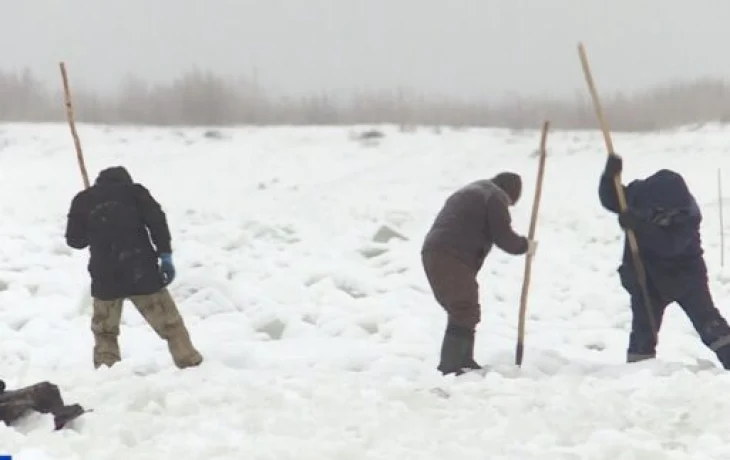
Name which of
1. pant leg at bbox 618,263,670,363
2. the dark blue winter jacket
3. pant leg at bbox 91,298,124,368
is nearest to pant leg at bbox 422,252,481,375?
pant leg at bbox 618,263,670,363

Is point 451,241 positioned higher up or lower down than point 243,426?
higher up

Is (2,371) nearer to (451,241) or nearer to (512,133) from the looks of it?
(451,241)

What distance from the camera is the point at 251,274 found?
10.4 metres

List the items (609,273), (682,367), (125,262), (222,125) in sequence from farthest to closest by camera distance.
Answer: (222,125) → (609,273) → (125,262) → (682,367)

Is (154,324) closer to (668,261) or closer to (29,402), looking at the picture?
(29,402)

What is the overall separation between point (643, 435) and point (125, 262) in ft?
11.6

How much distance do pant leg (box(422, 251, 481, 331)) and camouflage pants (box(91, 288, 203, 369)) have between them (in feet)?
5.70

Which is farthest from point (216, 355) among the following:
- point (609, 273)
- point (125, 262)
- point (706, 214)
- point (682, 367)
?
point (706, 214)

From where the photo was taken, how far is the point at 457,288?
5.95 meters

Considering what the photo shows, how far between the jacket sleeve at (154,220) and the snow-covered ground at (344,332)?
86cm

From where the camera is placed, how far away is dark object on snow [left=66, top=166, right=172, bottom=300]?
6016mm

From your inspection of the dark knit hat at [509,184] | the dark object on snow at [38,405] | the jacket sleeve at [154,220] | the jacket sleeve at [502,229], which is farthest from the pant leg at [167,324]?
the dark knit hat at [509,184]

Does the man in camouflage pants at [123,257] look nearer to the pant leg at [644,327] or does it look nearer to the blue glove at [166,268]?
the blue glove at [166,268]

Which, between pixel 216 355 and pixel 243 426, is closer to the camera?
pixel 243 426
